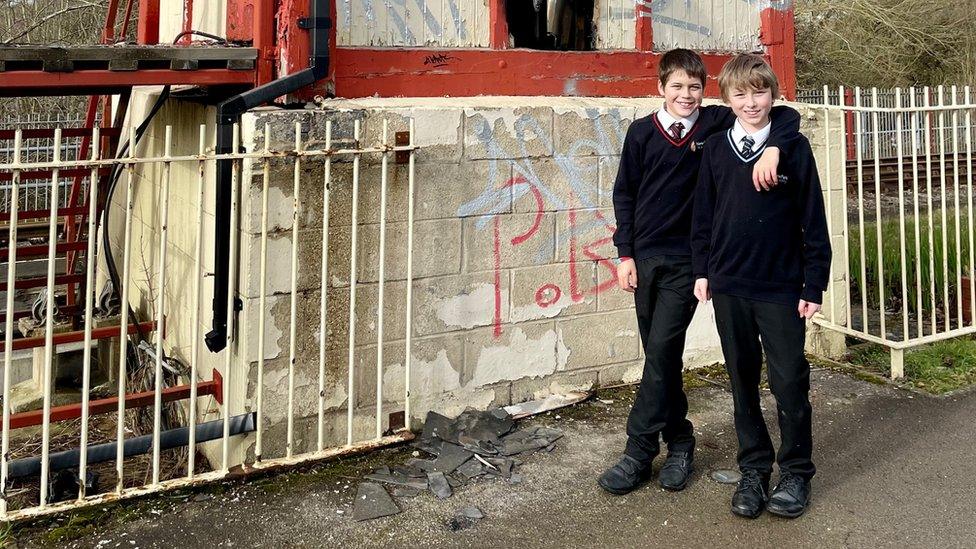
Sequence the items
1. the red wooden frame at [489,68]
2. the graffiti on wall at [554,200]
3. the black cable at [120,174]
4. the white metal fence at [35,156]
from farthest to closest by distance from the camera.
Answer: the white metal fence at [35,156]
the black cable at [120,174]
the graffiti on wall at [554,200]
the red wooden frame at [489,68]

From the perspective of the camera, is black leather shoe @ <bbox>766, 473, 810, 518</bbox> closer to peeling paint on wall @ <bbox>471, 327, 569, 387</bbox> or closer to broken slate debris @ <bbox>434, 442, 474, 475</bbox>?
broken slate debris @ <bbox>434, 442, 474, 475</bbox>

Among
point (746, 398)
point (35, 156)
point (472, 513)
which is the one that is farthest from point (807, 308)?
point (35, 156)

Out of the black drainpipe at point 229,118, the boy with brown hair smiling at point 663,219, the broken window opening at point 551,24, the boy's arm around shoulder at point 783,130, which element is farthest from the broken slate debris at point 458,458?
the broken window opening at point 551,24

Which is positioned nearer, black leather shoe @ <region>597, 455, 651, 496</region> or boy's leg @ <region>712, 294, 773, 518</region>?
boy's leg @ <region>712, 294, 773, 518</region>

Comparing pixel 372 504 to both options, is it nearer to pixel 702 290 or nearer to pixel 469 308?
pixel 469 308

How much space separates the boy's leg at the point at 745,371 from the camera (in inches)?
149

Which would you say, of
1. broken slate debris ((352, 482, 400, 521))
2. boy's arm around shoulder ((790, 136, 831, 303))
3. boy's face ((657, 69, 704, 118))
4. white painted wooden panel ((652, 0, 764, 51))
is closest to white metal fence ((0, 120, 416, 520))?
broken slate debris ((352, 482, 400, 521))

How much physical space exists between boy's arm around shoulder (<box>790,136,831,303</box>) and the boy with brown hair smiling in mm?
429

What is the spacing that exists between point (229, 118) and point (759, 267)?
2560 millimetres

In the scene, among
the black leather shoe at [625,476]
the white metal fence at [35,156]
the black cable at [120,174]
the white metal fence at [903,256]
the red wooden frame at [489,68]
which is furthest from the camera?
the white metal fence at [35,156]

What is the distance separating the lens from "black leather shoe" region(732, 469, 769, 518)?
3.85 m

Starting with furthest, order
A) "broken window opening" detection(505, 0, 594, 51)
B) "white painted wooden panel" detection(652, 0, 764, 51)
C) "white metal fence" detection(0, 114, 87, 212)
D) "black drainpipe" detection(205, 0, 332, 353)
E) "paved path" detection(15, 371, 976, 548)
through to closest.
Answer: "white metal fence" detection(0, 114, 87, 212), "white painted wooden panel" detection(652, 0, 764, 51), "broken window opening" detection(505, 0, 594, 51), "black drainpipe" detection(205, 0, 332, 353), "paved path" detection(15, 371, 976, 548)

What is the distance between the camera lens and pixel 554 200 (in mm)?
5355

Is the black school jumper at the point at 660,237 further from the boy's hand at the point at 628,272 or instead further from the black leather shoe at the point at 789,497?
the black leather shoe at the point at 789,497
